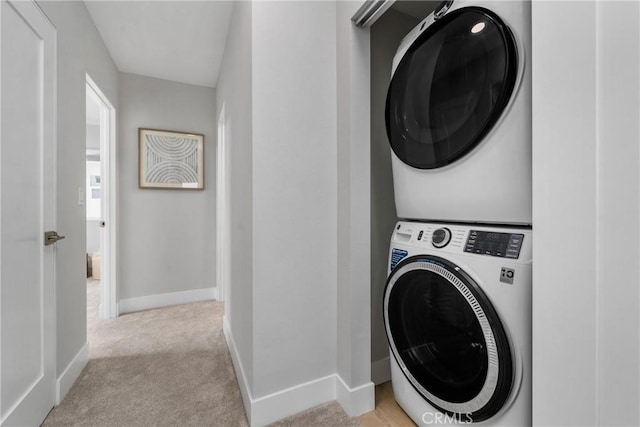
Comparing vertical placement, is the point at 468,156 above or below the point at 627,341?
above

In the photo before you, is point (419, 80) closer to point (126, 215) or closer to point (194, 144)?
point (194, 144)

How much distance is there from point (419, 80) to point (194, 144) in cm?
264

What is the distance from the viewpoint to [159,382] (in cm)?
166

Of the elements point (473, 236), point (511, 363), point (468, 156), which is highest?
A: point (468, 156)

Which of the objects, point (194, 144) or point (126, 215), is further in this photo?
point (194, 144)

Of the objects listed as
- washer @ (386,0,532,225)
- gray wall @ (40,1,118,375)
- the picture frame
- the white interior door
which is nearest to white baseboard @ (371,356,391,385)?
washer @ (386,0,532,225)

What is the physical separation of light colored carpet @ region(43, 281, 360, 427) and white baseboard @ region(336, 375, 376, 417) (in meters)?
0.04

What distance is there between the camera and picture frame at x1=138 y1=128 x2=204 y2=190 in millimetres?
2885

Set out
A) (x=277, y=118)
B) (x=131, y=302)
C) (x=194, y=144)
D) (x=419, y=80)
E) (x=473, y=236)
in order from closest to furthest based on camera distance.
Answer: (x=473, y=236) < (x=419, y=80) < (x=277, y=118) < (x=131, y=302) < (x=194, y=144)

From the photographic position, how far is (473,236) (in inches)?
39.8

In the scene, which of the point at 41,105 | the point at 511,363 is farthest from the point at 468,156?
the point at 41,105

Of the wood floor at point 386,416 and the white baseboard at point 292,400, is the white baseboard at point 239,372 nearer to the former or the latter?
the white baseboard at point 292,400

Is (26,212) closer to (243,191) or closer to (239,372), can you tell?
(243,191)

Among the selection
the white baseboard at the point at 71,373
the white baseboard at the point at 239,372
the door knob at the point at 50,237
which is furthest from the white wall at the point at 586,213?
the white baseboard at the point at 71,373
